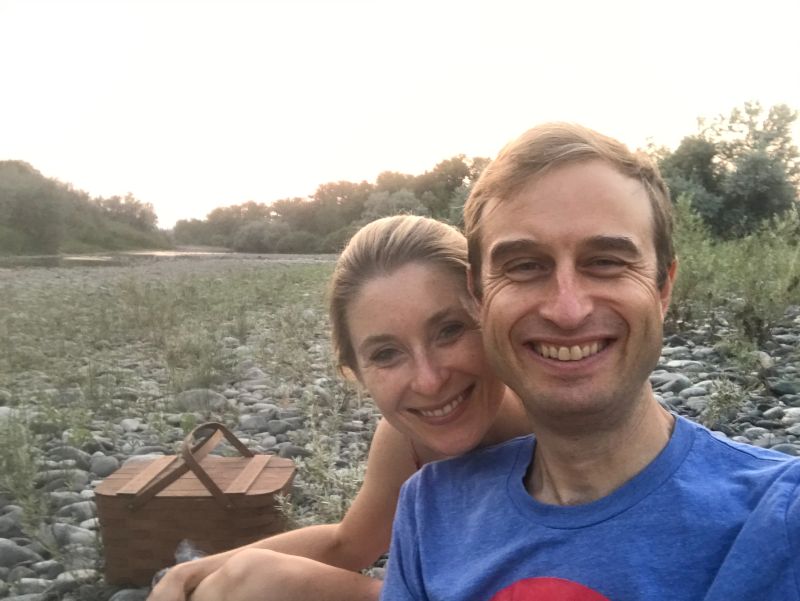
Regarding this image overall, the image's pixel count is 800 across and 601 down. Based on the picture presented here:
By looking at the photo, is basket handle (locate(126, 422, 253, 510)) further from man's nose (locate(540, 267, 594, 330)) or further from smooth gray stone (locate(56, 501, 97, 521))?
man's nose (locate(540, 267, 594, 330))

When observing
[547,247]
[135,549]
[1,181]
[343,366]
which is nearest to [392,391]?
[343,366]

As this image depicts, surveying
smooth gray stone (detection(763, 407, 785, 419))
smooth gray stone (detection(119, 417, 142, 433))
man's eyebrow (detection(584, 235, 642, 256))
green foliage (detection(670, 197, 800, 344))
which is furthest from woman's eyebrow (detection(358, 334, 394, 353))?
green foliage (detection(670, 197, 800, 344))

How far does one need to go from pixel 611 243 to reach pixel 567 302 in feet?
0.51

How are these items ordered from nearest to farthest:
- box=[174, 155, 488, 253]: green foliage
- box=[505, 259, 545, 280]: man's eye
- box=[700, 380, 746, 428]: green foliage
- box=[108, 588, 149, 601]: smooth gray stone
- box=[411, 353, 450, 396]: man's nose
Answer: box=[505, 259, 545, 280]: man's eye < box=[411, 353, 450, 396]: man's nose < box=[108, 588, 149, 601]: smooth gray stone < box=[700, 380, 746, 428]: green foliage < box=[174, 155, 488, 253]: green foliage

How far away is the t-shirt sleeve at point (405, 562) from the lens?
1.78m

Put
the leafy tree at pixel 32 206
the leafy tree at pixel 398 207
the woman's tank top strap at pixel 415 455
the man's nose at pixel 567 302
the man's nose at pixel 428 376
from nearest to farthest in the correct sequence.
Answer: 1. the man's nose at pixel 567 302
2. the man's nose at pixel 428 376
3. the woman's tank top strap at pixel 415 455
4. the leafy tree at pixel 398 207
5. the leafy tree at pixel 32 206

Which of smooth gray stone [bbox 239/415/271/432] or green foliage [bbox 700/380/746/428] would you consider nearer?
green foliage [bbox 700/380/746/428]

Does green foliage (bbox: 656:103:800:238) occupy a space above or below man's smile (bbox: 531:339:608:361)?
above

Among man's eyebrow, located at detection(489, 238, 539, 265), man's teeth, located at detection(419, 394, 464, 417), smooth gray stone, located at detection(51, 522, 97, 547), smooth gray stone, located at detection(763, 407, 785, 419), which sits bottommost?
smooth gray stone, located at detection(51, 522, 97, 547)

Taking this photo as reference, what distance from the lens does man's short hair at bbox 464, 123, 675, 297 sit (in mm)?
1601

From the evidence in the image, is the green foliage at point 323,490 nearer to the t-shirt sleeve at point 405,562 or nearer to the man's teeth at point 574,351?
the t-shirt sleeve at point 405,562

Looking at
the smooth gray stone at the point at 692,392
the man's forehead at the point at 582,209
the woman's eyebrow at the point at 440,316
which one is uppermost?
the man's forehead at the point at 582,209

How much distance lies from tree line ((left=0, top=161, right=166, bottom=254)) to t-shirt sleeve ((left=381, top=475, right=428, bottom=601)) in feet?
118

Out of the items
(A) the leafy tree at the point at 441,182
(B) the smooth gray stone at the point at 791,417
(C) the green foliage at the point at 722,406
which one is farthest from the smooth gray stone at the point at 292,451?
(A) the leafy tree at the point at 441,182
